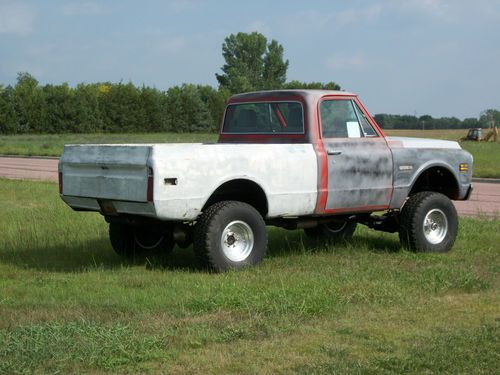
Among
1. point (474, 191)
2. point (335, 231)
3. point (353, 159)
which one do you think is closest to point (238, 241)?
point (353, 159)

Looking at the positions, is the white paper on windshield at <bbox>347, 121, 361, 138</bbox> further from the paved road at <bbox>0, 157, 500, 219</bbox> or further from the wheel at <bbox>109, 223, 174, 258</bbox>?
the paved road at <bbox>0, 157, 500, 219</bbox>

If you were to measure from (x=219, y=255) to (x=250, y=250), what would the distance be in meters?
0.47

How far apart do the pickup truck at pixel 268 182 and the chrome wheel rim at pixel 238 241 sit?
13 millimetres

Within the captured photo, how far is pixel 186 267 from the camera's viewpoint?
340 inches

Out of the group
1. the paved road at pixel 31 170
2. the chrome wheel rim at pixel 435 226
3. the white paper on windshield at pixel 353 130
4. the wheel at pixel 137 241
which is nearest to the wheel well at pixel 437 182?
the chrome wheel rim at pixel 435 226

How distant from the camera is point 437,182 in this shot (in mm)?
10352

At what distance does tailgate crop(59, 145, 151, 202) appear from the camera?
7645 millimetres

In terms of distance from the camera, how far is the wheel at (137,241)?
924cm

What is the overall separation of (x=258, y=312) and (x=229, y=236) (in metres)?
2.04

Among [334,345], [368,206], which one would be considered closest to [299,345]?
[334,345]

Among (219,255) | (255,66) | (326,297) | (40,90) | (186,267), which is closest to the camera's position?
(326,297)

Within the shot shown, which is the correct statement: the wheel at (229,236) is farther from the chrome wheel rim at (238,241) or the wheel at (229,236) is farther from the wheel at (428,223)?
the wheel at (428,223)

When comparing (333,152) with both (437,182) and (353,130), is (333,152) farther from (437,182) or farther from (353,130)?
(437,182)

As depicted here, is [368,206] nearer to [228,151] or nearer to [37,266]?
[228,151]
